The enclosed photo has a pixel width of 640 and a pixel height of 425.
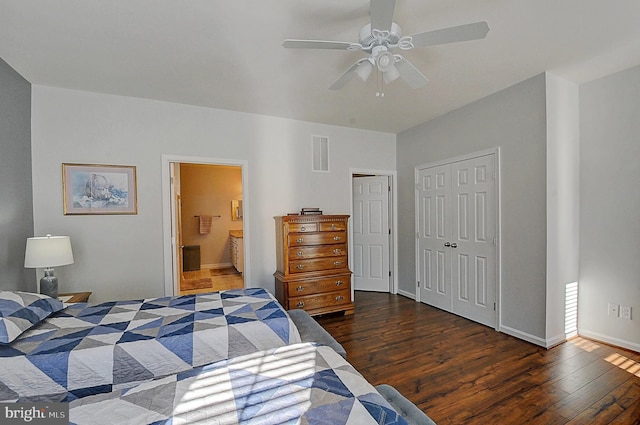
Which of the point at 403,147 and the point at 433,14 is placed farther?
the point at 403,147

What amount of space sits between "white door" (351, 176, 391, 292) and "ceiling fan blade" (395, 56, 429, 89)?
8.72 ft

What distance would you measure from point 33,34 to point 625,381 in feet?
16.8

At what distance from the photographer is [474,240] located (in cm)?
349

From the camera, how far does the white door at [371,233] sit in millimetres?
4801

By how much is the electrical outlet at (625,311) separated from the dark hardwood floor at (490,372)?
32 centimetres

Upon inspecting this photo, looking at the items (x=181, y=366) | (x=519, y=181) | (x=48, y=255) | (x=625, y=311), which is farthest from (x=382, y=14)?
(x=625, y=311)

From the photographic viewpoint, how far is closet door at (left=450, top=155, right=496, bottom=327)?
330 centimetres

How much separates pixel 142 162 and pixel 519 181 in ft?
13.5

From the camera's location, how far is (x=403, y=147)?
15.0 feet

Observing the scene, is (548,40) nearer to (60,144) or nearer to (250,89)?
(250,89)

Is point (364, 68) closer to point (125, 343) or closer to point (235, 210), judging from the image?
point (125, 343)

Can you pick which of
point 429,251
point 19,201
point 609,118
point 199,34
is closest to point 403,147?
point 429,251

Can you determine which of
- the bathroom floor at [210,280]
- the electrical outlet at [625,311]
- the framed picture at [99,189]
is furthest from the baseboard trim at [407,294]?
the framed picture at [99,189]

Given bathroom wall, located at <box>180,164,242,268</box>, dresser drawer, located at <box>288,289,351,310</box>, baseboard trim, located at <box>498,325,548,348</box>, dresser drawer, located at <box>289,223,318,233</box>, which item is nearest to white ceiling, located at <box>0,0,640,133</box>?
dresser drawer, located at <box>289,223,318,233</box>
